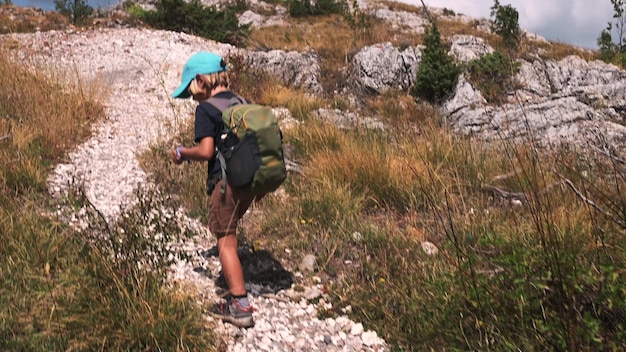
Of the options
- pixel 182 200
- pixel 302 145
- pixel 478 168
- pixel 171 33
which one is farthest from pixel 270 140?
pixel 171 33

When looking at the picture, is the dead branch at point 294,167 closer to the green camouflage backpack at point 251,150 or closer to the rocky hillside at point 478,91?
the green camouflage backpack at point 251,150

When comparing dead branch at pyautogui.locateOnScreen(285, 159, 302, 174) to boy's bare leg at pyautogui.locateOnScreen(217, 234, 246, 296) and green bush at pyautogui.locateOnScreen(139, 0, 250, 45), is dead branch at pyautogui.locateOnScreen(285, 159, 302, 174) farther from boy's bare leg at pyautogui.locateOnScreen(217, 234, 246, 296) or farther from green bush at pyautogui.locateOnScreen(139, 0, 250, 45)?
green bush at pyautogui.locateOnScreen(139, 0, 250, 45)

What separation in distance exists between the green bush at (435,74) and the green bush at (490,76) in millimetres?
636

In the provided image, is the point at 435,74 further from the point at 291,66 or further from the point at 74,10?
the point at 74,10

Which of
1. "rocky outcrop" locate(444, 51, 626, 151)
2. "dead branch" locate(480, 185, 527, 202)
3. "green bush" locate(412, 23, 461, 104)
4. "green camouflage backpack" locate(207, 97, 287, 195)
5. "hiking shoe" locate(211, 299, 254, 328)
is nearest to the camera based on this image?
"green camouflage backpack" locate(207, 97, 287, 195)

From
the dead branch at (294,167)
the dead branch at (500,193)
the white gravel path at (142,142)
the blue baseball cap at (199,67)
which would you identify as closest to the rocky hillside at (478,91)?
the white gravel path at (142,142)

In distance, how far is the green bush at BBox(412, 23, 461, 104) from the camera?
10.6 meters

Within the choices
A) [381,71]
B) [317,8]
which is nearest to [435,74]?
[381,71]

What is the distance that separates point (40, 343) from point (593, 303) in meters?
2.52

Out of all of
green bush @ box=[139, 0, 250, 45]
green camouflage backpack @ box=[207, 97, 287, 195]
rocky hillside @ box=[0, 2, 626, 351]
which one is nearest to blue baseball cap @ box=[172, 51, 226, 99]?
green camouflage backpack @ box=[207, 97, 287, 195]

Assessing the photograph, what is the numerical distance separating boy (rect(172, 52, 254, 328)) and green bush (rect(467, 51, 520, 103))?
366 inches

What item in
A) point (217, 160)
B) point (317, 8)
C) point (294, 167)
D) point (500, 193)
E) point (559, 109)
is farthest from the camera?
point (317, 8)

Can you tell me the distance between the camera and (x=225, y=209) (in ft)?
9.18

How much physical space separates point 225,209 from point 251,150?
1.48 feet
